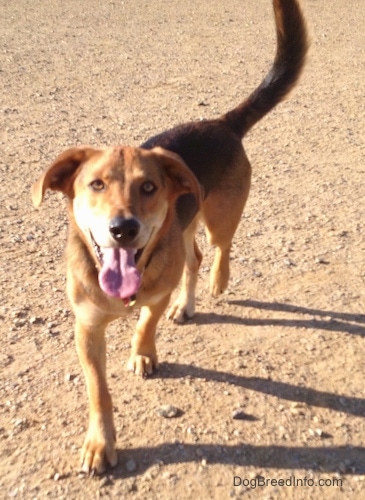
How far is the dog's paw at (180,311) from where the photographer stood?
4395mm

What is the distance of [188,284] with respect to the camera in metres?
4.52

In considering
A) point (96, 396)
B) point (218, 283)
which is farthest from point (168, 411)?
point (218, 283)

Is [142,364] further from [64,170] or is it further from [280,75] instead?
[280,75]

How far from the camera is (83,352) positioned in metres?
3.30

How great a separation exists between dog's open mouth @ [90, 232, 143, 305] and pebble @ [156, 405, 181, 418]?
90 cm

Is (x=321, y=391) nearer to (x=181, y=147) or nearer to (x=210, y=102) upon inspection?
(x=181, y=147)

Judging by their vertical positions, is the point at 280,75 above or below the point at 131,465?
above

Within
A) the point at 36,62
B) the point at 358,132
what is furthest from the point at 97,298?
the point at 36,62

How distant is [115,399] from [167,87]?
7.13m

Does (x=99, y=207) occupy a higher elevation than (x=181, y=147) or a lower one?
lower

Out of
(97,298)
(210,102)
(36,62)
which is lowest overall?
(97,298)

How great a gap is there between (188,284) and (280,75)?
1.84 meters

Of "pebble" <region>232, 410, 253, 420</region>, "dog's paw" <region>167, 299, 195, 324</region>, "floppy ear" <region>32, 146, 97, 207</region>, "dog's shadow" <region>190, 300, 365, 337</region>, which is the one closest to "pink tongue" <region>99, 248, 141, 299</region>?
"floppy ear" <region>32, 146, 97, 207</region>

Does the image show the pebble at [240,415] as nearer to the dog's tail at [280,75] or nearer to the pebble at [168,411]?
the pebble at [168,411]
